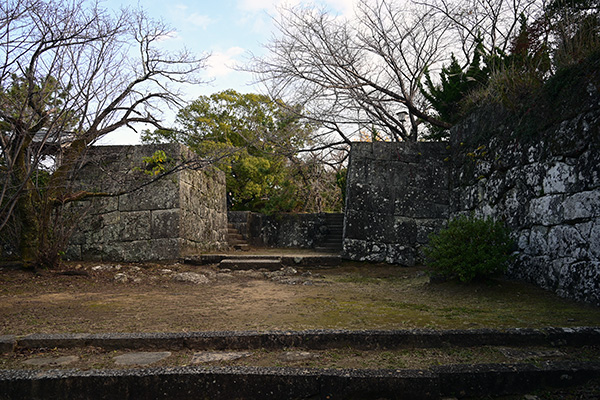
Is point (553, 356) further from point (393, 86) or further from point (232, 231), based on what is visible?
point (232, 231)

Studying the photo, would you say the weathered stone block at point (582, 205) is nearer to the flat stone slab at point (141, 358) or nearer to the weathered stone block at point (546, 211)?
the weathered stone block at point (546, 211)

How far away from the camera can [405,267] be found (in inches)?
310

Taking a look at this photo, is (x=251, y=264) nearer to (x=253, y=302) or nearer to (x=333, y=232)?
(x=253, y=302)

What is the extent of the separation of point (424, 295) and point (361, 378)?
10.0 feet

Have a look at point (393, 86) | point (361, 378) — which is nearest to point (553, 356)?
point (361, 378)

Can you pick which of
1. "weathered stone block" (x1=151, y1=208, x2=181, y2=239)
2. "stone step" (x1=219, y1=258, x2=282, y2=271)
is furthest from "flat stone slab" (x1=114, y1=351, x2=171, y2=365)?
"weathered stone block" (x1=151, y1=208, x2=181, y2=239)

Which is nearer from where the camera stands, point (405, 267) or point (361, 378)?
point (361, 378)

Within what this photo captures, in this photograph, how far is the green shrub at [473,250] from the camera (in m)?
4.96

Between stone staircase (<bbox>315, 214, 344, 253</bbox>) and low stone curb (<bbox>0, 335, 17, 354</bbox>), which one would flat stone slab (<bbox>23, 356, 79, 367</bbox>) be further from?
stone staircase (<bbox>315, 214, 344, 253</bbox>)

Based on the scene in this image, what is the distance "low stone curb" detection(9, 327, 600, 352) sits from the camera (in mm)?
2984

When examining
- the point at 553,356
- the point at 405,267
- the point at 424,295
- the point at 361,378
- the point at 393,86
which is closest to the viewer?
the point at 361,378

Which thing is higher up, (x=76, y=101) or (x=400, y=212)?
(x=76, y=101)

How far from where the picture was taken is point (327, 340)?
3.02m

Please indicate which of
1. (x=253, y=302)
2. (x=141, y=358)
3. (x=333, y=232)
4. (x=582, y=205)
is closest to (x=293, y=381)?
(x=141, y=358)
